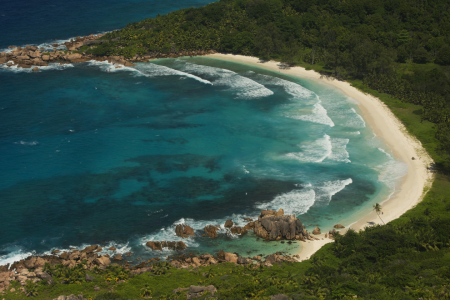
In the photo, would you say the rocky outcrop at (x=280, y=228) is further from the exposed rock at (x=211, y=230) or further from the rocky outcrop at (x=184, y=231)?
the rocky outcrop at (x=184, y=231)

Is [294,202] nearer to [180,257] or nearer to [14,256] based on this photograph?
[180,257]

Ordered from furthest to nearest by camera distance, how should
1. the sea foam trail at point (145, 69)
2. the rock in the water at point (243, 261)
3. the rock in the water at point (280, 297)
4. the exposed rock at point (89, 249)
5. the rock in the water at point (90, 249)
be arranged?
the sea foam trail at point (145, 69)
the rock in the water at point (90, 249)
the exposed rock at point (89, 249)
the rock in the water at point (243, 261)
the rock in the water at point (280, 297)

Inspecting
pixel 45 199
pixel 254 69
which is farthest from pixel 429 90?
pixel 45 199

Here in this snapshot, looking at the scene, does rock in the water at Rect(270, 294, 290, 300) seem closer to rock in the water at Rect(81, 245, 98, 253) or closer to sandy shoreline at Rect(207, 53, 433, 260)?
sandy shoreline at Rect(207, 53, 433, 260)

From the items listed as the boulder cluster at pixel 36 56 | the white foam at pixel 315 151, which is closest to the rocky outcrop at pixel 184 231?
the white foam at pixel 315 151

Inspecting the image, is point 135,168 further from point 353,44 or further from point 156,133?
point 353,44

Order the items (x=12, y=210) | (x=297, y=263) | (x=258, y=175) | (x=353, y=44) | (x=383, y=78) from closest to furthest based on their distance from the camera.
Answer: (x=297, y=263), (x=12, y=210), (x=258, y=175), (x=383, y=78), (x=353, y=44)

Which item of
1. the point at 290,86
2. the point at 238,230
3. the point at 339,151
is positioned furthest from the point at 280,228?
the point at 290,86
